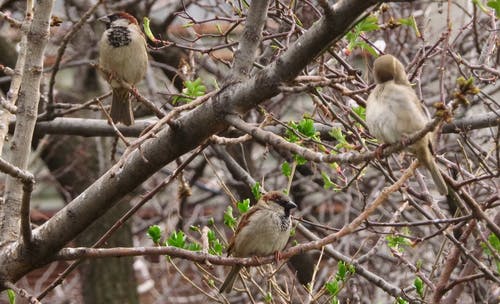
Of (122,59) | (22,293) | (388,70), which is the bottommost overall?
(22,293)

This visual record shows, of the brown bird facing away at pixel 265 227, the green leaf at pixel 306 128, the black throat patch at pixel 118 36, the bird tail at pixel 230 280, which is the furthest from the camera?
the black throat patch at pixel 118 36

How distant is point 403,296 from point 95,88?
17.2ft

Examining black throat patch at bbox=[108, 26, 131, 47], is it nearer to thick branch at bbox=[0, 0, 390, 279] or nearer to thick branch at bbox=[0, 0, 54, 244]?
thick branch at bbox=[0, 0, 54, 244]

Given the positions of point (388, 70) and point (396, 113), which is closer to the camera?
point (396, 113)

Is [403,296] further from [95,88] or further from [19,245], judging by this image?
[95,88]

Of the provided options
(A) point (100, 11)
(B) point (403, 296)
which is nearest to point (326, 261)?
(A) point (100, 11)

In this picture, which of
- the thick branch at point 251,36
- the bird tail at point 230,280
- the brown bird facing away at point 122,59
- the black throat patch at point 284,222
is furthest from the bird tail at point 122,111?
the thick branch at point 251,36

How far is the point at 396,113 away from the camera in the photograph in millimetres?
3070

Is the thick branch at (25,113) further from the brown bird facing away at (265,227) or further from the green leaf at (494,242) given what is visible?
the green leaf at (494,242)

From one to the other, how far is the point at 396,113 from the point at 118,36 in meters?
2.35

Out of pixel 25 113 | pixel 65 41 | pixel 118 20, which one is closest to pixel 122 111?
pixel 118 20

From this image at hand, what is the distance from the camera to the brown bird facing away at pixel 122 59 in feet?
15.8

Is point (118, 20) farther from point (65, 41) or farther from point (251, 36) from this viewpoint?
point (251, 36)

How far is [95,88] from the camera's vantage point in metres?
8.41
